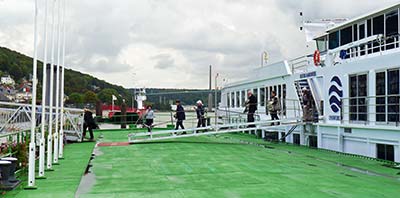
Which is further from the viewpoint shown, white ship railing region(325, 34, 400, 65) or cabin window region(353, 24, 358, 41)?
cabin window region(353, 24, 358, 41)

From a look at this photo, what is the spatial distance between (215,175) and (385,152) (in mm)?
6037

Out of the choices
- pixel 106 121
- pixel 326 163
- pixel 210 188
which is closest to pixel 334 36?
pixel 326 163

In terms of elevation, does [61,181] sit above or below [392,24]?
below

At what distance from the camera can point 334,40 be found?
18859mm

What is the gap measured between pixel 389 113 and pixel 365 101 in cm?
133

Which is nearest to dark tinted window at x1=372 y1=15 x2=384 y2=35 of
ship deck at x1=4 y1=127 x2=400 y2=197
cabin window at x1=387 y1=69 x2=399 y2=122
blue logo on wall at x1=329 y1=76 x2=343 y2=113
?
blue logo on wall at x1=329 y1=76 x2=343 y2=113

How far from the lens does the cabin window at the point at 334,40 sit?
61.2ft

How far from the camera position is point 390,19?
15.3m

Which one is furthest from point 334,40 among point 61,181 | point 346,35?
point 61,181

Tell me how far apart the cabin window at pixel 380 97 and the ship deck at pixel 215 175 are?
52.1 inches

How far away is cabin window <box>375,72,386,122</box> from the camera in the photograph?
13.3m

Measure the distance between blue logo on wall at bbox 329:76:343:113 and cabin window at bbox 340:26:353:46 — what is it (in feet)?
8.99

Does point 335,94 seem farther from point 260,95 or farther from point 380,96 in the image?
point 260,95

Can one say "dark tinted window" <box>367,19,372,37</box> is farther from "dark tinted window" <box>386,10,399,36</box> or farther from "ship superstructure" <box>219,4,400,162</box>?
"dark tinted window" <box>386,10,399,36</box>
